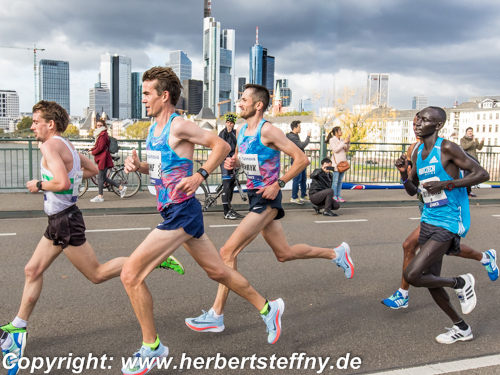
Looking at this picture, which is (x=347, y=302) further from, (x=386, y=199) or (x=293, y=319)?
(x=386, y=199)

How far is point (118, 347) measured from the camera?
145 inches

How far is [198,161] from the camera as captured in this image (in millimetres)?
10828

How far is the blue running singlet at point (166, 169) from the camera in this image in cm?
347

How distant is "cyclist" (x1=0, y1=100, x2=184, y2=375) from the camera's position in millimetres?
3521

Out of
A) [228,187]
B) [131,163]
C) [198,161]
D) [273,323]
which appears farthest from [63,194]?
[198,161]

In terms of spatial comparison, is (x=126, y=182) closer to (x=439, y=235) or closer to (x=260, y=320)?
(x=260, y=320)

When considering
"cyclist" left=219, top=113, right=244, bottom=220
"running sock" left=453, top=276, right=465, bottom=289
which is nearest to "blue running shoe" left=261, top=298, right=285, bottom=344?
"running sock" left=453, top=276, right=465, bottom=289

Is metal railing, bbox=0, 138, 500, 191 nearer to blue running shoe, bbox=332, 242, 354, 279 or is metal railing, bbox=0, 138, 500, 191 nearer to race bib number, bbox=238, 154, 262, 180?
blue running shoe, bbox=332, 242, 354, 279

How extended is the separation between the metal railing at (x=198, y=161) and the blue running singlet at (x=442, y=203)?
21.7 ft

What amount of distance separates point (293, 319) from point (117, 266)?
5.08 feet

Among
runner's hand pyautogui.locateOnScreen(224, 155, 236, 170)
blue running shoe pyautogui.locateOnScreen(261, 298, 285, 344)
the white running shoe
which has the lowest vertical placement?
the white running shoe

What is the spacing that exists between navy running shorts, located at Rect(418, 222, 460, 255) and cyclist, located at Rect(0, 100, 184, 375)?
2.39 m

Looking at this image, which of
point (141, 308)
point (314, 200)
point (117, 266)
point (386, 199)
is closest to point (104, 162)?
point (314, 200)

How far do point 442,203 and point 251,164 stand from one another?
1571 mm
